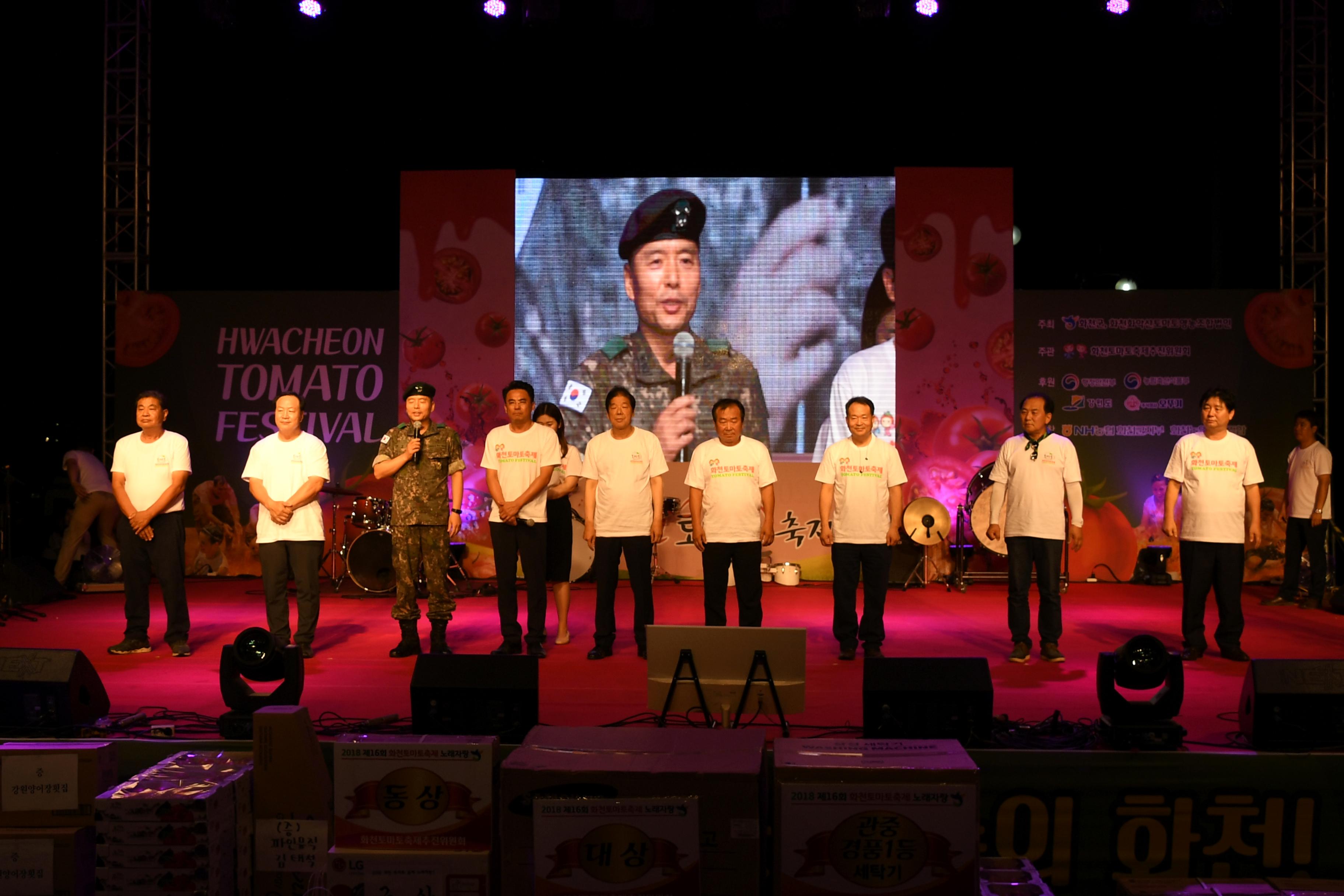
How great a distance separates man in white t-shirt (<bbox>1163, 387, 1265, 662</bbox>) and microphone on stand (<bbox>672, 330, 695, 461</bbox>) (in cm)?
484

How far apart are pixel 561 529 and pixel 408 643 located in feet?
3.93

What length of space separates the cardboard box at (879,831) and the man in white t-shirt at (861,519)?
3409 mm

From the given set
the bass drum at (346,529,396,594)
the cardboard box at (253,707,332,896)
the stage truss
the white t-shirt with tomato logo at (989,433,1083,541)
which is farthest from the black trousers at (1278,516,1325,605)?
the stage truss

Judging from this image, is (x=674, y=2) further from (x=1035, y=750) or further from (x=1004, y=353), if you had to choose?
(x=1035, y=750)

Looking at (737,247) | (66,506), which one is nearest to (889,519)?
(737,247)

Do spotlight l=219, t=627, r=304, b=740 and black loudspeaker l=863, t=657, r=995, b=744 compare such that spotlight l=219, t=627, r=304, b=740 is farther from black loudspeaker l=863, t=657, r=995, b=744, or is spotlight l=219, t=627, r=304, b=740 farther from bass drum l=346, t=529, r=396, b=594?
bass drum l=346, t=529, r=396, b=594

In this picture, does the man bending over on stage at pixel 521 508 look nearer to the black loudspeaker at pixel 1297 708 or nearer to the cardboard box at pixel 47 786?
the cardboard box at pixel 47 786

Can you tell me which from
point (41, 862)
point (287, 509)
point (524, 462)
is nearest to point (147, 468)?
point (287, 509)

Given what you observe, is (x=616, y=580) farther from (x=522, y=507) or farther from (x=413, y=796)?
(x=413, y=796)

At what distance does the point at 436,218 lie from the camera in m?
10.1

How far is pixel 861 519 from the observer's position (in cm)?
611

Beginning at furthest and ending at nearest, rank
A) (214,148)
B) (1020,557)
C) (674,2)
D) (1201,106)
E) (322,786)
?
(214,148) < (1201,106) < (674,2) < (1020,557) < (322,786)

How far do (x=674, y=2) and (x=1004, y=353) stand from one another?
4.61 m

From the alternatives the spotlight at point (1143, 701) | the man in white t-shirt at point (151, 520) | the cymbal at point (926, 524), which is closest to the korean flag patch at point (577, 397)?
the cymbal at point (926, 524)
